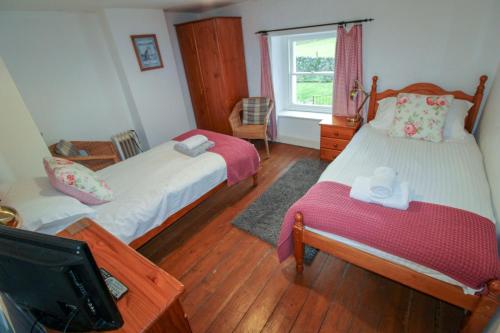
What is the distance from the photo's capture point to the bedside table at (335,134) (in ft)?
9.51

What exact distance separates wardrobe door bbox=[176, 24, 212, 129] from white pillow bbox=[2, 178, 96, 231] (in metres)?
2.66

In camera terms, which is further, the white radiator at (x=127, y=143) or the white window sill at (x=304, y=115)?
the white window sill at (x=304, y=115)

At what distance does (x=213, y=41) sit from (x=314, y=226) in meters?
2.95

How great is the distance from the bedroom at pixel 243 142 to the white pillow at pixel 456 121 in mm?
105

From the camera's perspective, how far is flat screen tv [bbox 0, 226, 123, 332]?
1.94ft

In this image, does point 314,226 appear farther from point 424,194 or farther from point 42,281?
point 42,281

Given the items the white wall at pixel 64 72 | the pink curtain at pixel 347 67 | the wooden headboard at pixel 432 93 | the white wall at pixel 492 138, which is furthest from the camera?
the pink curtain at pixel 347 67

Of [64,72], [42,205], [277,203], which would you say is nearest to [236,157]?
[277,203]

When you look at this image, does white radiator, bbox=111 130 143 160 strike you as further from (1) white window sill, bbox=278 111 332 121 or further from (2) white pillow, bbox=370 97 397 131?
(2) white pillow, bbox=370 97 397 131

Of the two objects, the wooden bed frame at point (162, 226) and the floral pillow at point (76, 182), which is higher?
the floral pillow at point (76, 182)

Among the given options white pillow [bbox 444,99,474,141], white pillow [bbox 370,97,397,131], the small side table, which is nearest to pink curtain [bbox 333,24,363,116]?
white pillow [bbox 370,97,397,131]

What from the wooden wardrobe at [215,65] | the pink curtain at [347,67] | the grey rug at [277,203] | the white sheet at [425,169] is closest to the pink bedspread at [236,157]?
the grey rug at [277,203]

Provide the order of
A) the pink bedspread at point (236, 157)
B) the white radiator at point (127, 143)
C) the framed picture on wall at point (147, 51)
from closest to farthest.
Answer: the pink bedspread at point (236, 157)
the framed picture on wall at point (147, 51)
the white radiator at point (127, 143)

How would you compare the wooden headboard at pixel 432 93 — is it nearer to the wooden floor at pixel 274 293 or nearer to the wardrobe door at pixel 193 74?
the wooden floor at pixel 274 293
